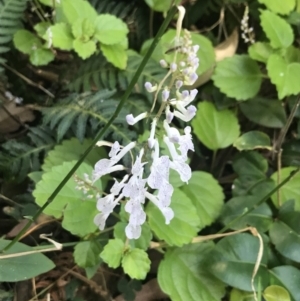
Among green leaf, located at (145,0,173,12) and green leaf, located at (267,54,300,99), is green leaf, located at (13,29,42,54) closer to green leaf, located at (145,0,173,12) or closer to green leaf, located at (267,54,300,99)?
green leaf, located at (145,0,173,12)

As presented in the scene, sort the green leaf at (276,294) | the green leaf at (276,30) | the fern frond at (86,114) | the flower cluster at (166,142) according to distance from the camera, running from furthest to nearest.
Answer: the green leaf at (276,30) < the fern frond at (86,114) < the green leaf at (276,294) < the flower cluster at (166,142)

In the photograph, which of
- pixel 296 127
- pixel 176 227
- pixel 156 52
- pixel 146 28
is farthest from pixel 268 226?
pixel 146 28

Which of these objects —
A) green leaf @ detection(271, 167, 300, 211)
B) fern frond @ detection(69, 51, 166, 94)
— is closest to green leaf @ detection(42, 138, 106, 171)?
fern frond @ detection(69, 51, 166, 94)

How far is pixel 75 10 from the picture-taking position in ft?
2.86

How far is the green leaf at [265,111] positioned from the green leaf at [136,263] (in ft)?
1.40

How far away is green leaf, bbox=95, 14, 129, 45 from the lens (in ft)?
2.83

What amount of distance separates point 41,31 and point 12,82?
12 centimetres

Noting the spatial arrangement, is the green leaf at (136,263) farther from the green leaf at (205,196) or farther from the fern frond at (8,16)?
the fern frond at (8,16)

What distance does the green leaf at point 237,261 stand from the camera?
2.41 feet

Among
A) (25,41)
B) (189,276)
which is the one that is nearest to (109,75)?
(25,41)

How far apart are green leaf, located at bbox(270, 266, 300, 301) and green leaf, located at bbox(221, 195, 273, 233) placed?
0.08m

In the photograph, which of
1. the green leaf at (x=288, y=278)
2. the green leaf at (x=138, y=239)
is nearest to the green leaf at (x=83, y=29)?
the green leaf at (x=138, y=239)

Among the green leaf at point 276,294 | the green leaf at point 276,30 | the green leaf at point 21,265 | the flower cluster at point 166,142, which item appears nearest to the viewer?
the flower cluster at point 166,142

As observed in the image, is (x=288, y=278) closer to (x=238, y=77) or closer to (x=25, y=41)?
(x=238, y=77)
